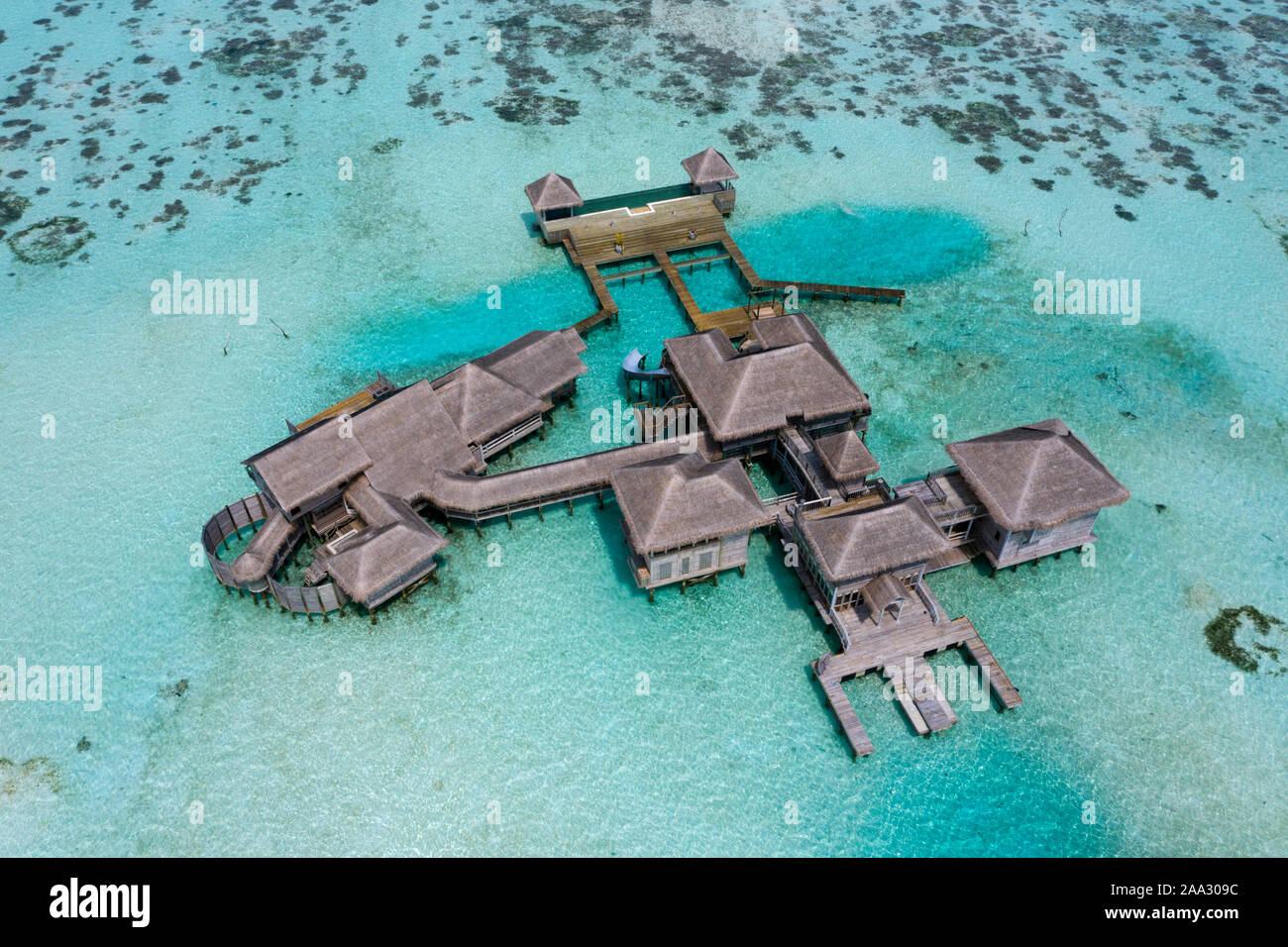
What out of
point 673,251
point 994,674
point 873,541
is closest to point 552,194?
point 673,251

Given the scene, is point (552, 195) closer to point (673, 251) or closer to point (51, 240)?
point (673, 251)

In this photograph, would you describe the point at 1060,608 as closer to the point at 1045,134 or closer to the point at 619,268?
the point at 619,268

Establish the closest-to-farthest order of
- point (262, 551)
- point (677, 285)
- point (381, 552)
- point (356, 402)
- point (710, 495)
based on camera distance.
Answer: point (381, 552) < point (710, 495) < point (262, 551) < point (356, 402) < point (677, 285)

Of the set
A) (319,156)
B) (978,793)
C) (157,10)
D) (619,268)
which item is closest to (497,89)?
(319,156)

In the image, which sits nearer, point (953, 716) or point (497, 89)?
point (953, 716)

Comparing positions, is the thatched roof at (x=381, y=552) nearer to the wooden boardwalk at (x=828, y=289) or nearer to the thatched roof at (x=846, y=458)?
the thatched roof at (x=846, y=458)

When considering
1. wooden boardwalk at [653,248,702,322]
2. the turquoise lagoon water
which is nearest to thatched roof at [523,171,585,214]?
the turquoise lagoon water
